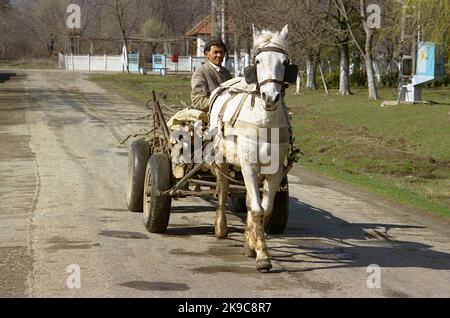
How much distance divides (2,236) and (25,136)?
13.8 metres

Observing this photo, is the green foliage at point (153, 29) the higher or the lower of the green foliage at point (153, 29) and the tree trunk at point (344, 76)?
the higher

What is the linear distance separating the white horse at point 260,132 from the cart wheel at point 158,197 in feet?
4.37

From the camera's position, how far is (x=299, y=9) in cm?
4269

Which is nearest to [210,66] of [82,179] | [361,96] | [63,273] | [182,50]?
[63,273]

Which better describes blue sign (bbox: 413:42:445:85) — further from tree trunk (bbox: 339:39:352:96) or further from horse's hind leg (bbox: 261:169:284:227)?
horse's hind leg (bbox: 261:169:284:227)

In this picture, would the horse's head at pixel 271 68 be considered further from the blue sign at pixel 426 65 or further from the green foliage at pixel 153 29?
the green foliage at pixel 153 29

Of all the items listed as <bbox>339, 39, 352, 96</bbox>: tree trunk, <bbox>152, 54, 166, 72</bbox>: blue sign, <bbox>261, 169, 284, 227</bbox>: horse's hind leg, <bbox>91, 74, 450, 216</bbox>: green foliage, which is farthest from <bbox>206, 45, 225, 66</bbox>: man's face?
<bbox>152, 54, 166, 72</bbox>: blue sign

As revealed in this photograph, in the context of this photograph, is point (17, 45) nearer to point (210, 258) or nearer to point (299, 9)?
point (299, 9)

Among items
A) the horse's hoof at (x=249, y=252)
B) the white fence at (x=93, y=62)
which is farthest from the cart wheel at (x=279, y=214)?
the white fence at (x=93, y=62)

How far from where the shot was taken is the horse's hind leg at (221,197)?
9.48 meters

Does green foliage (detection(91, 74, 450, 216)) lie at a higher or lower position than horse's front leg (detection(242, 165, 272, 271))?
lower

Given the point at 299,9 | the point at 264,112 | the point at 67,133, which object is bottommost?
the point at 67,133

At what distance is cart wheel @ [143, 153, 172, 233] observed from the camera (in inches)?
398

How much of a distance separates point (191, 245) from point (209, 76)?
2.50 m
